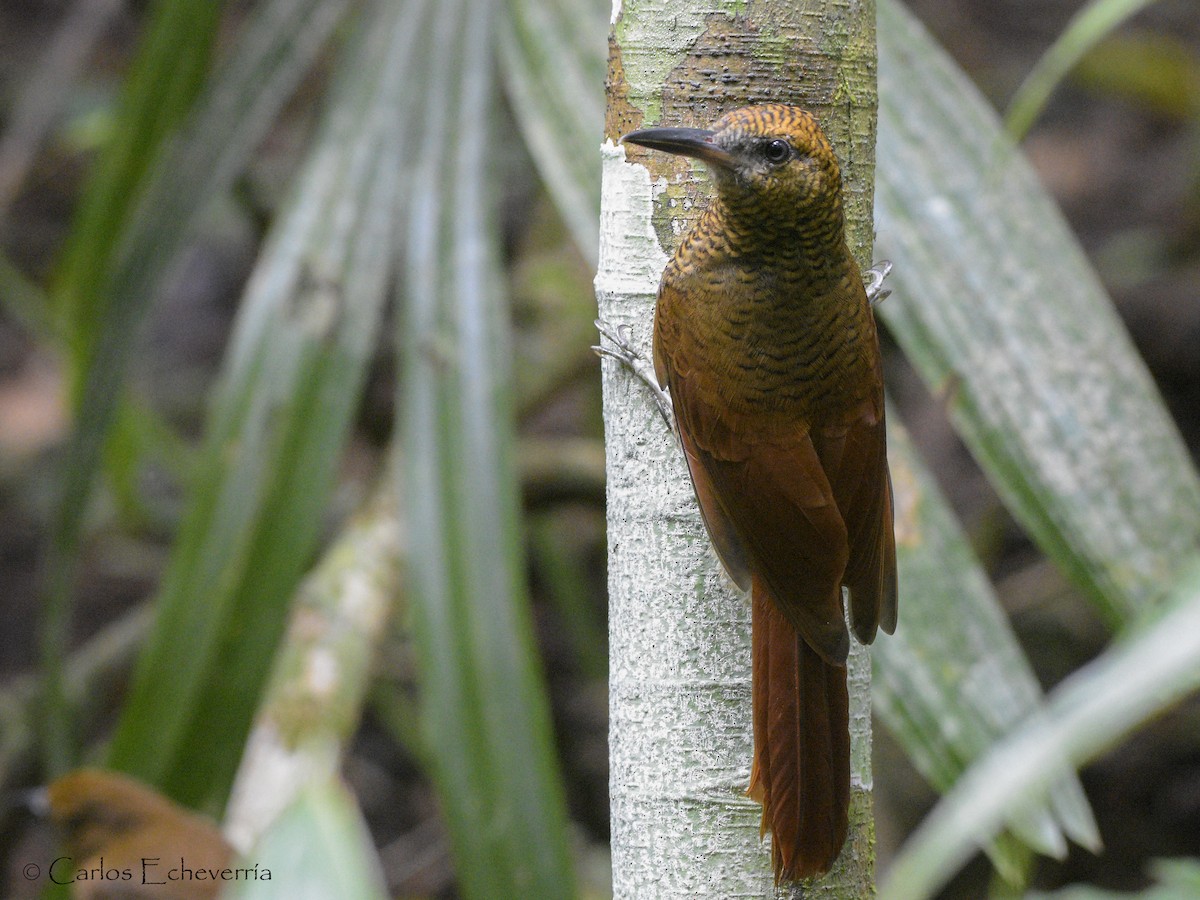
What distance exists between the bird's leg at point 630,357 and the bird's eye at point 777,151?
0.21 meters

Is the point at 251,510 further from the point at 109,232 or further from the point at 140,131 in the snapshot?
the point at 140,131

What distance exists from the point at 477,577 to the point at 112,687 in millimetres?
2016

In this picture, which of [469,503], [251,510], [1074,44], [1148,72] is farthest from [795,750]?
[1148,72]

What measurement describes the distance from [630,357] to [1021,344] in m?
0.68

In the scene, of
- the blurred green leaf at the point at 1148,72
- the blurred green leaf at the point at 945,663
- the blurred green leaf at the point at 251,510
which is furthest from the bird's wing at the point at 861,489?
the blurred green leaf at the point at 1148,72

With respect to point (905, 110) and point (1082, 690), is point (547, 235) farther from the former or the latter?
point (1082, 690)

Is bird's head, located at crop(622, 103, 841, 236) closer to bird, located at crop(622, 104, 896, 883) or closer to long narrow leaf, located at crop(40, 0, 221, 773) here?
bird, located at crop(622, 104, 896, 883)

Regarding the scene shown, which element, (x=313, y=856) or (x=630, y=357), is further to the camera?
(x=630, y=357)

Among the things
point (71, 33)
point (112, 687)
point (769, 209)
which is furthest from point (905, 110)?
point (71, 33)

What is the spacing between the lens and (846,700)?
119 cm

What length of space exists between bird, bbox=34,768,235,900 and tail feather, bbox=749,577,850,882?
1.49 meters

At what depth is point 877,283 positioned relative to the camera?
1.55 meters

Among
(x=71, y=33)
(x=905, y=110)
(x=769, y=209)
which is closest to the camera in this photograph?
(x=769, y=209)

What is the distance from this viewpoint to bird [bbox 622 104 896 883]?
1.15 meters
